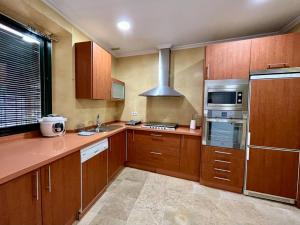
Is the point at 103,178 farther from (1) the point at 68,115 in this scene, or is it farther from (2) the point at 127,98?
(2) the point at 127,98

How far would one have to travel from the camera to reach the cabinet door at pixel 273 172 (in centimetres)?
183

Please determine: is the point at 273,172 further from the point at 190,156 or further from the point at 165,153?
the point at 165,153

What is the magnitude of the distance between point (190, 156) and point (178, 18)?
2.12 m

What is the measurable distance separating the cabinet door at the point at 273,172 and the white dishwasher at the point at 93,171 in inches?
81.3

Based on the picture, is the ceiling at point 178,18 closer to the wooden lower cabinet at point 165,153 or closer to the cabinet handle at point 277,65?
the cabinet handle at point 277,65

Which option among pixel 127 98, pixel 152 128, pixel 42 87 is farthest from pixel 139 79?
pixel 42 87

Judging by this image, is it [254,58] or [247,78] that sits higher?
[254,58]

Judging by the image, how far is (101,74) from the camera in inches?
93.8

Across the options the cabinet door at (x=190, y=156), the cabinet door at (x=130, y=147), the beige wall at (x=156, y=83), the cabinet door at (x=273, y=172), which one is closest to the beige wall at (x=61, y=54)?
the cabinet door at (x=130, y=147)

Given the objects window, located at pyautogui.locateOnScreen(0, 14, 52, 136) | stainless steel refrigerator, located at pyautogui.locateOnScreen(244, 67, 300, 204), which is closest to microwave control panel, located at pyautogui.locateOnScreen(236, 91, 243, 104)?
stainless steel refrigerator, located at pyautogui.locateOnScreen(244, 67, 300, 204)

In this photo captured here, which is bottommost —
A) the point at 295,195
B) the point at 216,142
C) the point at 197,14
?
the point at 295,195

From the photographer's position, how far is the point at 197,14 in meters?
1.87

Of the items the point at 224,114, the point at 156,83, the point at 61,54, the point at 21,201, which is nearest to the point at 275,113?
the point at 224,114

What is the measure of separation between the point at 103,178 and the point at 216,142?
5.78ft
